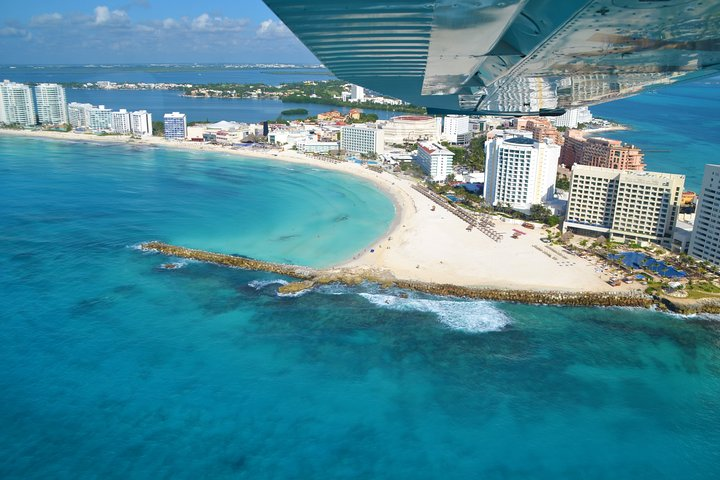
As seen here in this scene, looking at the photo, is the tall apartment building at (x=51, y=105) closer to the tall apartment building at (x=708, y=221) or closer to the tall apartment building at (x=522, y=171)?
the tall apartment building at (x=522, y=171)

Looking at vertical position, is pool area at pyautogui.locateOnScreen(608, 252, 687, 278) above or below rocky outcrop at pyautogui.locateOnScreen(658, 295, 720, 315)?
above

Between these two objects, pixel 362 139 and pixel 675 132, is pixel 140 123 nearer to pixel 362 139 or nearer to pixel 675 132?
pixel 362 139

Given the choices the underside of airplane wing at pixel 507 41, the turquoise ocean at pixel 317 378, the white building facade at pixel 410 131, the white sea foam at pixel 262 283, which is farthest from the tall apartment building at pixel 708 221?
the white building facade at pixel 410 131

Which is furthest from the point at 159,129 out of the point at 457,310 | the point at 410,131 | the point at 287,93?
the point at 457,310

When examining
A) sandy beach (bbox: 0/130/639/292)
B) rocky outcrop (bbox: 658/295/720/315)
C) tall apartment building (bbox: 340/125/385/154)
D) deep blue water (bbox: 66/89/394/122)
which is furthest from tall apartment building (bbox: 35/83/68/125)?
rocky outcrop (bbox: 658/295/720/315)

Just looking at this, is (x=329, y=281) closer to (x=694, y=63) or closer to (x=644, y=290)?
(x=644, y=290)

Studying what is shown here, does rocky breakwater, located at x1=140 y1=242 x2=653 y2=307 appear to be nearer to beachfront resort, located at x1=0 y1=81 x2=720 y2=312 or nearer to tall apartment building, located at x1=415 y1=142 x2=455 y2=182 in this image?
beachfront resort, located at x1=0 y1=81 x2=720 y2=312

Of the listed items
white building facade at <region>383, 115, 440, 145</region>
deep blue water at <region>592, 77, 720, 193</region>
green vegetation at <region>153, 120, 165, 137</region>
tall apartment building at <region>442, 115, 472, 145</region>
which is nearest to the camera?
deep blue water at <region>592, 77, 720, 193</region>
